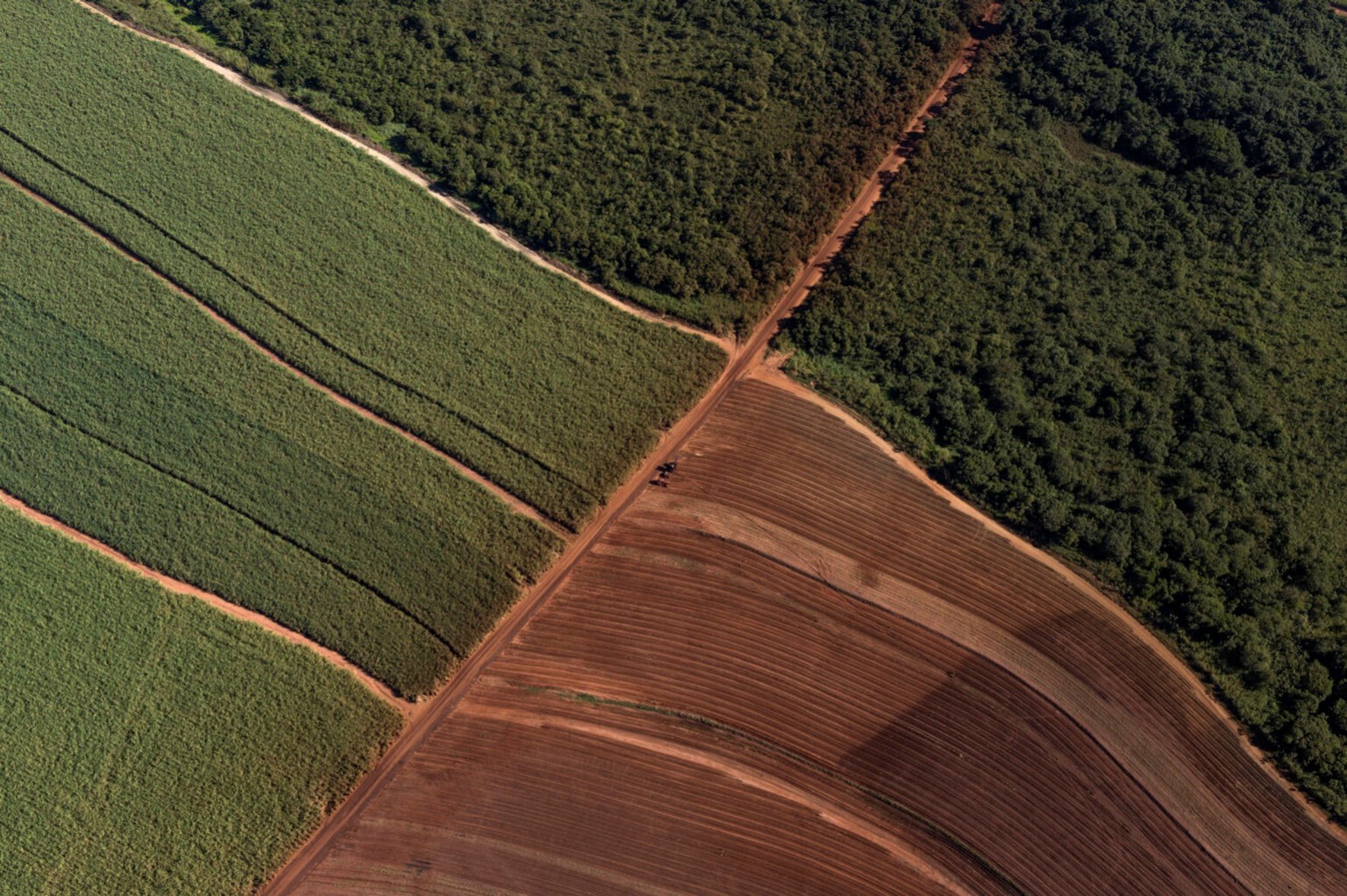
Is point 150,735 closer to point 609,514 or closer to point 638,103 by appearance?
point 609,514

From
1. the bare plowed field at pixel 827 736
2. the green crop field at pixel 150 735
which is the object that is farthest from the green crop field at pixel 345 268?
the green crop field at pixel 150 735

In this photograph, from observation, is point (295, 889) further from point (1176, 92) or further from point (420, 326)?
point (1176, 92)

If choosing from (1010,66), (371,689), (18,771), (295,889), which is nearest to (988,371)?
(1010,66)

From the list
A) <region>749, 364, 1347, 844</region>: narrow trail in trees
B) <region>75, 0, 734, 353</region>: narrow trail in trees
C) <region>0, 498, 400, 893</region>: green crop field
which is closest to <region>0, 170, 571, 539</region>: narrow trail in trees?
<region>0, 498, 400, 893</region>: green crop field

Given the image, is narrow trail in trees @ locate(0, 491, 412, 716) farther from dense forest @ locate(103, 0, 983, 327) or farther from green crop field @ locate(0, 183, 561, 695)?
dense forest @ locate(103, 0, 983, 327)

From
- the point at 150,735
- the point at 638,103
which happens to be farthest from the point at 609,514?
the point at 638,103

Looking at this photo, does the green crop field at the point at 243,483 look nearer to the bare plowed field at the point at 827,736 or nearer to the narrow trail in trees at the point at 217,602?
the narrow trail in trees at the point at 217,602
